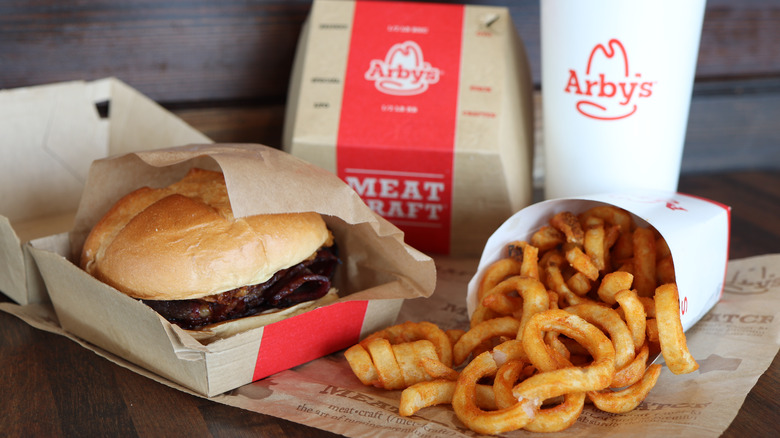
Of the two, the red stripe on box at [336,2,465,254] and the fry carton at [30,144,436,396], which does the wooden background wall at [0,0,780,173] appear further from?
the fry carton at [30,144,436,396]

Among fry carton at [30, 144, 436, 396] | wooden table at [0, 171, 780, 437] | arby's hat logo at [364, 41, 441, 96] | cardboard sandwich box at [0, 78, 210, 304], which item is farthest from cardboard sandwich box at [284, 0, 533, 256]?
wooden table at [0, 171, 780, 437]

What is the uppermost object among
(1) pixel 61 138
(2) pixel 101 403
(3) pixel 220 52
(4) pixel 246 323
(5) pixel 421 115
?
(3) pixel 220 52

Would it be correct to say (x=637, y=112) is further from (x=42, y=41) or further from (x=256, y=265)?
(x=42, y=41)

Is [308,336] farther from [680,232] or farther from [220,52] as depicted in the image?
[220,52]

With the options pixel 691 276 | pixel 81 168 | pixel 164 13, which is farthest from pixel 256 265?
pixel 164 13

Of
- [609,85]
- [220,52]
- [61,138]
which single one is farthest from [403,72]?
[61,138]

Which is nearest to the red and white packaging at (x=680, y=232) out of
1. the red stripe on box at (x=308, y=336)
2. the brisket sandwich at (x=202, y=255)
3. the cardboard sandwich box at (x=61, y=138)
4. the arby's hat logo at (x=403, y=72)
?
the red stripe on box at (x=308, y=336)
